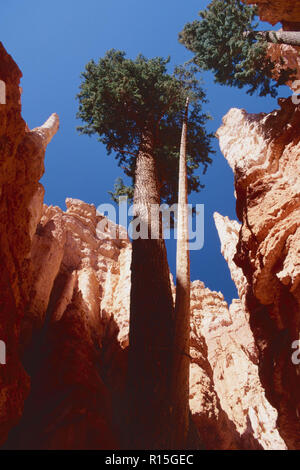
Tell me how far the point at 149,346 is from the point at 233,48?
9.59 metres

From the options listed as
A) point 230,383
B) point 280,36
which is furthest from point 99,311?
point 280,36

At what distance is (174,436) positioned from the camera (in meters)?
4.21

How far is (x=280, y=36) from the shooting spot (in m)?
9.49

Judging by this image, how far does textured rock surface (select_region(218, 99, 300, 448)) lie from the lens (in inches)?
253

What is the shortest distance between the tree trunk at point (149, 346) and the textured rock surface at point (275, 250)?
8.05 feet

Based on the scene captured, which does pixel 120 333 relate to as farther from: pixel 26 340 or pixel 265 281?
pixel 265 281

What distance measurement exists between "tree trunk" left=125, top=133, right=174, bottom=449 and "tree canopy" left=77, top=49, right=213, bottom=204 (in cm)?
331

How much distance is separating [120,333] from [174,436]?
5653 millimetres

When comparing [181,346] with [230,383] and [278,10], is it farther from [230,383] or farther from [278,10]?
[278,10]

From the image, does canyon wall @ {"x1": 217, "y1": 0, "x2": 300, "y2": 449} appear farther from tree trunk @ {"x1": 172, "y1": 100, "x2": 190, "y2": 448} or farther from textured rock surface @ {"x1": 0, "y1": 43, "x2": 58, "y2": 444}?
textured rock surface @ {"x1": 0, "y1": 43, "x2": 58, "y2": 444}

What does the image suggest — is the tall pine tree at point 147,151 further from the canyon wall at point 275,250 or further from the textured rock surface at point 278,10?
the textured rock surface at point 278,10

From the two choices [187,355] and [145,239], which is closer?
[187,355]
